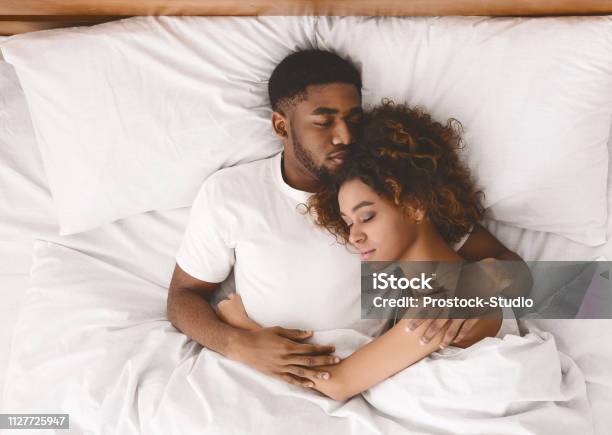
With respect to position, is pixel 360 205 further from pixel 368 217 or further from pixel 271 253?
pixel 271 253

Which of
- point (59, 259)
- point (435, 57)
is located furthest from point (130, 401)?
point (435, 57)

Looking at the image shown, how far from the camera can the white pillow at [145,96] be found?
3.84ft

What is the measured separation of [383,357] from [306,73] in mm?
525

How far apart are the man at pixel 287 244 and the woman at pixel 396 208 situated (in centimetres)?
4

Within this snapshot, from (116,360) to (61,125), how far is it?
0.46 metres

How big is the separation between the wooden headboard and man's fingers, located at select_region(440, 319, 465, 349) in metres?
0.59

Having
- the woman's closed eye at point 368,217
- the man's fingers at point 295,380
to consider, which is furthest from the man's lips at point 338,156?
the man's fingers at point 295,380

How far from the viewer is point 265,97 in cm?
121

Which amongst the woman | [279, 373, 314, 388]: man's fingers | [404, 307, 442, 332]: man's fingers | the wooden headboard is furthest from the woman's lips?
the wooden headboard

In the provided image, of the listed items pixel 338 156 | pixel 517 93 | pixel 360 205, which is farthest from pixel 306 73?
pixel 517 93

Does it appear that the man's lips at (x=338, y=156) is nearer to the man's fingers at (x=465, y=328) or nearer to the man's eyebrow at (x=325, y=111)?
the man's eyebrow at (x=325, y=111)

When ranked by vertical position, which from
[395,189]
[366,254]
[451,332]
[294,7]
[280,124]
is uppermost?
[294,7]

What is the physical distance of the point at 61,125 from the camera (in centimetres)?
119

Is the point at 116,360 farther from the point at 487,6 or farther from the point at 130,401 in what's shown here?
the point at 487,6
